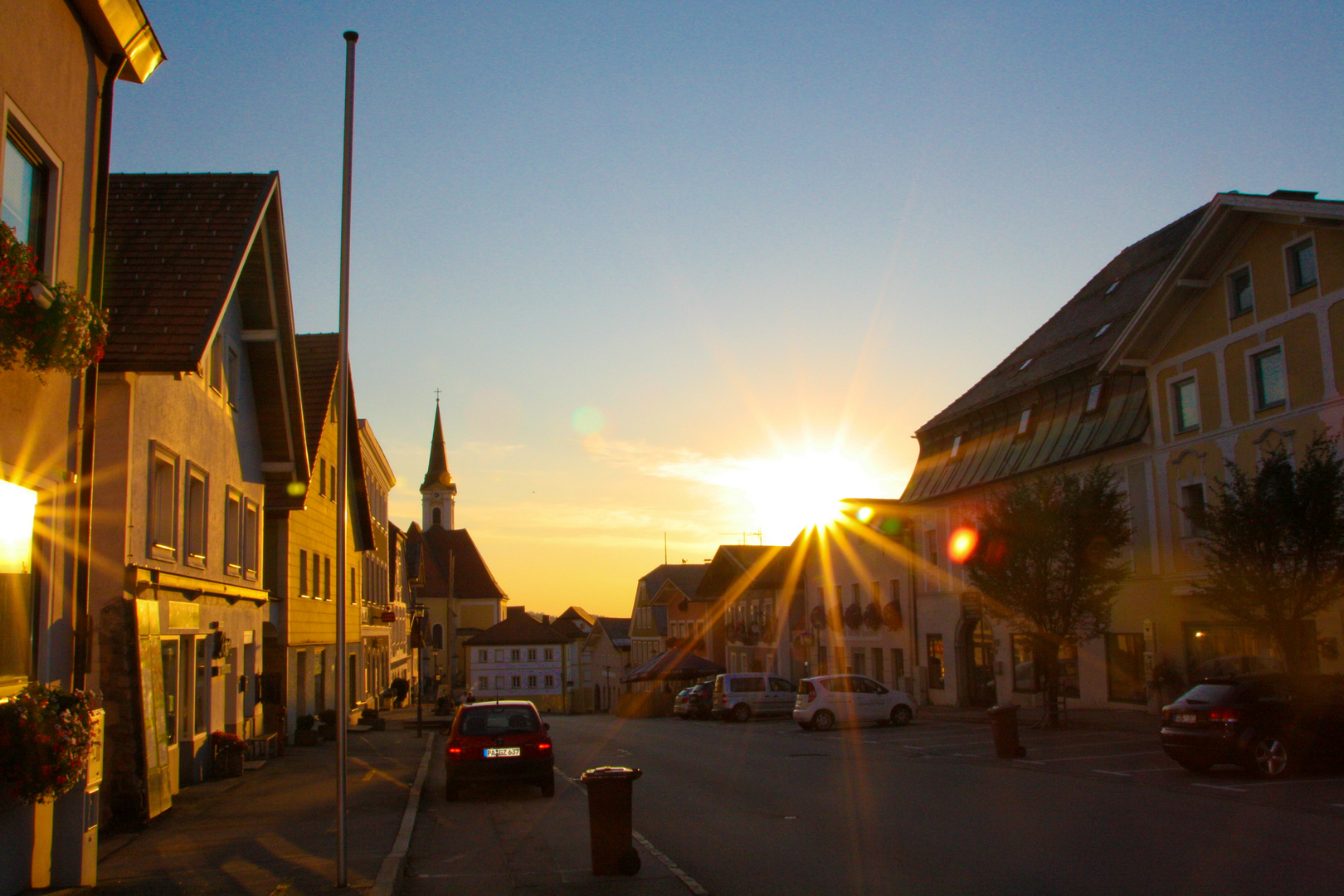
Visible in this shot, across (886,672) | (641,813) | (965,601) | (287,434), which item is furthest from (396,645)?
(641,813)

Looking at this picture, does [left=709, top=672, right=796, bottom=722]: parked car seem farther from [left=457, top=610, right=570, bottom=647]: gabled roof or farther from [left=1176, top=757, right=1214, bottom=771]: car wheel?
[left=457, top=610, right=570, bottom=647]: gabled roof

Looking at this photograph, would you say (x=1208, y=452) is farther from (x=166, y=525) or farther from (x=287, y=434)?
(x=166, y=525)

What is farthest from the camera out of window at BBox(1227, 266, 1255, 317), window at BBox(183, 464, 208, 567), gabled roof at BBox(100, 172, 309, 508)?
window at BBox(1227, 266, 1255, 317)

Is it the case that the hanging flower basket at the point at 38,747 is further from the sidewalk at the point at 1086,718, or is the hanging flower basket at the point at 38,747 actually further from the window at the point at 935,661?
the window at the point at 935,661

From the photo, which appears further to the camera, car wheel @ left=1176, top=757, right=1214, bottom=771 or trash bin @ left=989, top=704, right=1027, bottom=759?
trash bin @ left=989, top=704, right=1027, bottom=759

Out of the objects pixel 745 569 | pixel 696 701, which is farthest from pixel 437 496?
pixel 696 701

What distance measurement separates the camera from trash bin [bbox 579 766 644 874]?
387 inches

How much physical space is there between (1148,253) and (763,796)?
2740cm

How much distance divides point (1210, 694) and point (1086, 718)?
13.3m

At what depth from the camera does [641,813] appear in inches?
555

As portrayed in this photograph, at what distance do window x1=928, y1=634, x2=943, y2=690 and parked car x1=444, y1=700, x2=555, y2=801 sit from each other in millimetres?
25956

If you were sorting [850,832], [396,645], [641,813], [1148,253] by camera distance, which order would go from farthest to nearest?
[396,645], [1148,253], [641,813], [850,832]

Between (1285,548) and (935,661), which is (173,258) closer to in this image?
(1285,548)

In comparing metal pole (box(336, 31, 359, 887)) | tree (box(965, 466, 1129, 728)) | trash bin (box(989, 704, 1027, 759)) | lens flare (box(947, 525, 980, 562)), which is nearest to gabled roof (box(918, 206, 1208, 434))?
lens flare (box(947, 525, 980, 562))
